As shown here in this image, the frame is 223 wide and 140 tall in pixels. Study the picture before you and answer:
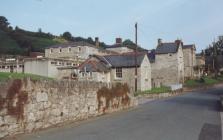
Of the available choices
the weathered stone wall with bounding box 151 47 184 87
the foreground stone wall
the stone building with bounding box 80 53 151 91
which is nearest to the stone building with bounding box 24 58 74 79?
the stone building with bounding box 80 53 151 91

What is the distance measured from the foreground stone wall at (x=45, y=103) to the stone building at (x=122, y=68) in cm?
3018

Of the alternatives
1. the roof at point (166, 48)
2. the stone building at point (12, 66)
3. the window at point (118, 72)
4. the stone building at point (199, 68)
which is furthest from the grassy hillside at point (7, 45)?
the window at point (118, 72)

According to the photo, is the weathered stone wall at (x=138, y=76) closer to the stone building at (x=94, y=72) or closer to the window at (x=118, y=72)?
the window at (x=118, y=72)

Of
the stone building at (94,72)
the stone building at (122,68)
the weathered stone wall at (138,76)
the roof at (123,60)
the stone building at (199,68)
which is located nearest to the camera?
the stone building at (94,72)

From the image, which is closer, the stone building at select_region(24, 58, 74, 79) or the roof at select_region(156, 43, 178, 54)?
the stone building at select_region(24, 58, 74, 79)

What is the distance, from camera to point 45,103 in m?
16.5

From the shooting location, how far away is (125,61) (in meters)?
57.4

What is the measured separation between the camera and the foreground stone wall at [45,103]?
14000 millimetres

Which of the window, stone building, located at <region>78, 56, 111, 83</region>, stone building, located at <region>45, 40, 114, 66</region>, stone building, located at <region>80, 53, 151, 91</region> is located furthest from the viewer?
stone building, located at <region>45, 40, 114, 66</region>

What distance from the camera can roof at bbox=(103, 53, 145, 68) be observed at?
185 feet

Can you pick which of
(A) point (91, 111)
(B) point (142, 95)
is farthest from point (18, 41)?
(A) point (91, 111)

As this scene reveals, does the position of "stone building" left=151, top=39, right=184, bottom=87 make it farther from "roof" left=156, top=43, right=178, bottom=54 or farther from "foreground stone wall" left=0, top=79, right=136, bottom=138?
"foreground stone wall" left=0, top=79, right=136, bottom=138

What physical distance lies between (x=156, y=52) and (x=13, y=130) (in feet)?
206

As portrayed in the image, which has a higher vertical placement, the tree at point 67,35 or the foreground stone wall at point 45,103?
the tree at point 67,35
